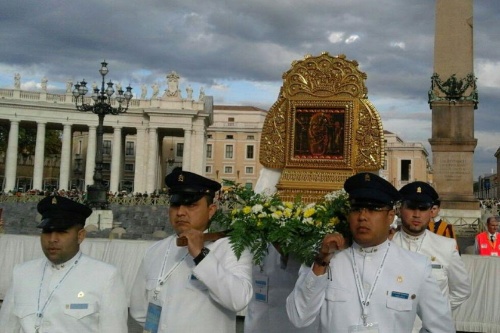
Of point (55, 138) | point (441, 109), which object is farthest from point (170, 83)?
point (441, 109)

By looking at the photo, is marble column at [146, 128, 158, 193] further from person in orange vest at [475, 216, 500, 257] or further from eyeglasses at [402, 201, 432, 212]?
eyeglasses at [402, 201, 432, 212]

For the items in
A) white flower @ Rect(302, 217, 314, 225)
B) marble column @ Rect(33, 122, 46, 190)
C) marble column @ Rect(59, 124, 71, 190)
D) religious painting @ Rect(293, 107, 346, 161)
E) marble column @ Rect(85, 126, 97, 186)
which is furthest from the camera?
marble column @ Rect(85, 126, 97, 186)

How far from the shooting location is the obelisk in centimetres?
1722

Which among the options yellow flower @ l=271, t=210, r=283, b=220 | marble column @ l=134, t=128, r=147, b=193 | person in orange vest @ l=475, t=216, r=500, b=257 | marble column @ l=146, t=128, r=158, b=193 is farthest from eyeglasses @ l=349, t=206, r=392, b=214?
marble column @ l=134, t=128, r=147, b=193

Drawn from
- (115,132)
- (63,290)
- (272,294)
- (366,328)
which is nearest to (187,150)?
(115,132)

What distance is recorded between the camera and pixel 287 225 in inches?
133

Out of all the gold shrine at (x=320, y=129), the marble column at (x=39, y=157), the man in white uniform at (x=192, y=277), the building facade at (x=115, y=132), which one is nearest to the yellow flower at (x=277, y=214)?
the man in white uniform at (x=192, y=277)

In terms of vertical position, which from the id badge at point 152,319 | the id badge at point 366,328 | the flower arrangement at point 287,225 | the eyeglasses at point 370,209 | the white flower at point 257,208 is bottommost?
the id badge at point 152,319

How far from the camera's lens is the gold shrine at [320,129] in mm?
5852

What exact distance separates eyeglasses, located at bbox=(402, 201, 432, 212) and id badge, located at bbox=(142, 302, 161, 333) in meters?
1.99

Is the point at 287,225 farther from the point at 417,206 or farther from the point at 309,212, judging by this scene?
the point at 417,206

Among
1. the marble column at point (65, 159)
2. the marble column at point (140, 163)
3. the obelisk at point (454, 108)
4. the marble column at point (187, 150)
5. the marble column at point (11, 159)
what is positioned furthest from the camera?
the marble column at point (140, 163)

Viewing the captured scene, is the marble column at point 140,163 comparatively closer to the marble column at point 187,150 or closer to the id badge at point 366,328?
the marble column at point 187,150

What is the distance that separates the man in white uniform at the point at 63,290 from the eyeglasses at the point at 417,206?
2078mm
